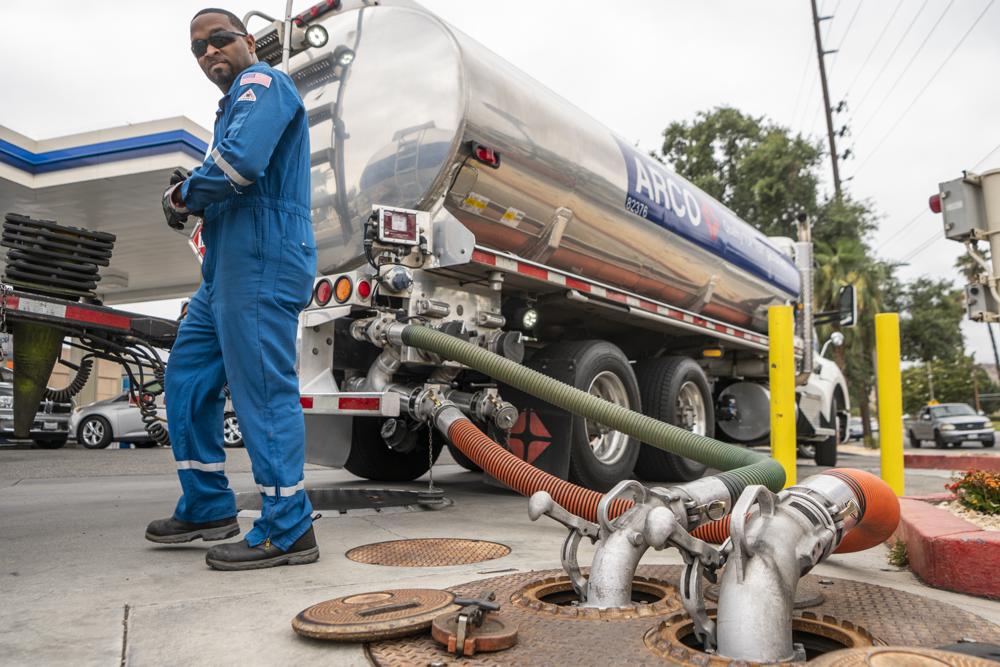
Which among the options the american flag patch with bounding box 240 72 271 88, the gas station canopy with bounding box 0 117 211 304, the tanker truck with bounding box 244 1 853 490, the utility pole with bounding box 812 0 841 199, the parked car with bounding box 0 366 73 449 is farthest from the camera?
the utility pole with bounding box 812 0 841 199

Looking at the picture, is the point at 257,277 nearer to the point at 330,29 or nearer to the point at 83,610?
the point at 83,610

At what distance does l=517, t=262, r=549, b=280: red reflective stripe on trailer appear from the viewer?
4562 mm

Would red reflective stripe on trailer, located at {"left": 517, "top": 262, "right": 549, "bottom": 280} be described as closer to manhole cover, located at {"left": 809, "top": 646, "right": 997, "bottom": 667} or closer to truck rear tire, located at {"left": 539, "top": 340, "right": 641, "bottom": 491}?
truck rear tire, located at {"left": 539, "top": 340, "right": 641, "bottom": 491}

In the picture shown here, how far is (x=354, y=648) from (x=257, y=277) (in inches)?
58.4

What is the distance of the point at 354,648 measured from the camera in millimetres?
1805

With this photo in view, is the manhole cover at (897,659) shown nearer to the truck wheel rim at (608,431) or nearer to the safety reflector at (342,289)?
the safety reflector at (342,289)

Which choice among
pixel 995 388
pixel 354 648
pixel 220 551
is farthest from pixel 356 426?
pixel 995 388

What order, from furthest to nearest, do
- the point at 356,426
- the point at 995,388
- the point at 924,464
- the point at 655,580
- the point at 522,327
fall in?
1. the point at 995,388
2. the point at 924,464
3. the point at 356,426
4. the point at 522,327
5. the point at 655,580

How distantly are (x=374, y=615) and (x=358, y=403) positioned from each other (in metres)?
2.22

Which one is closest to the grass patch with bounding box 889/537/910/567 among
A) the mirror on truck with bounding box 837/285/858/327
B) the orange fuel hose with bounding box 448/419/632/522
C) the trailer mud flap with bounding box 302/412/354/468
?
the orange fuel hose with bounding box 448/419/632/522

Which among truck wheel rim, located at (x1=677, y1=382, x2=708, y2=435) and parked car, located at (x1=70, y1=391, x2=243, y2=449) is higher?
truck wheel rim, located at (x1=677, y1=382, x2=708, y2=435)

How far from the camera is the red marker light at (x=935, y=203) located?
4.86 m

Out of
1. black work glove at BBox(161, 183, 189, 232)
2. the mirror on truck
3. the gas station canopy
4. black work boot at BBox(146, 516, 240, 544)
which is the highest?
the gas station canopy

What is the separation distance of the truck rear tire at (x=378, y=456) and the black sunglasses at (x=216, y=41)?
350 centimetres
